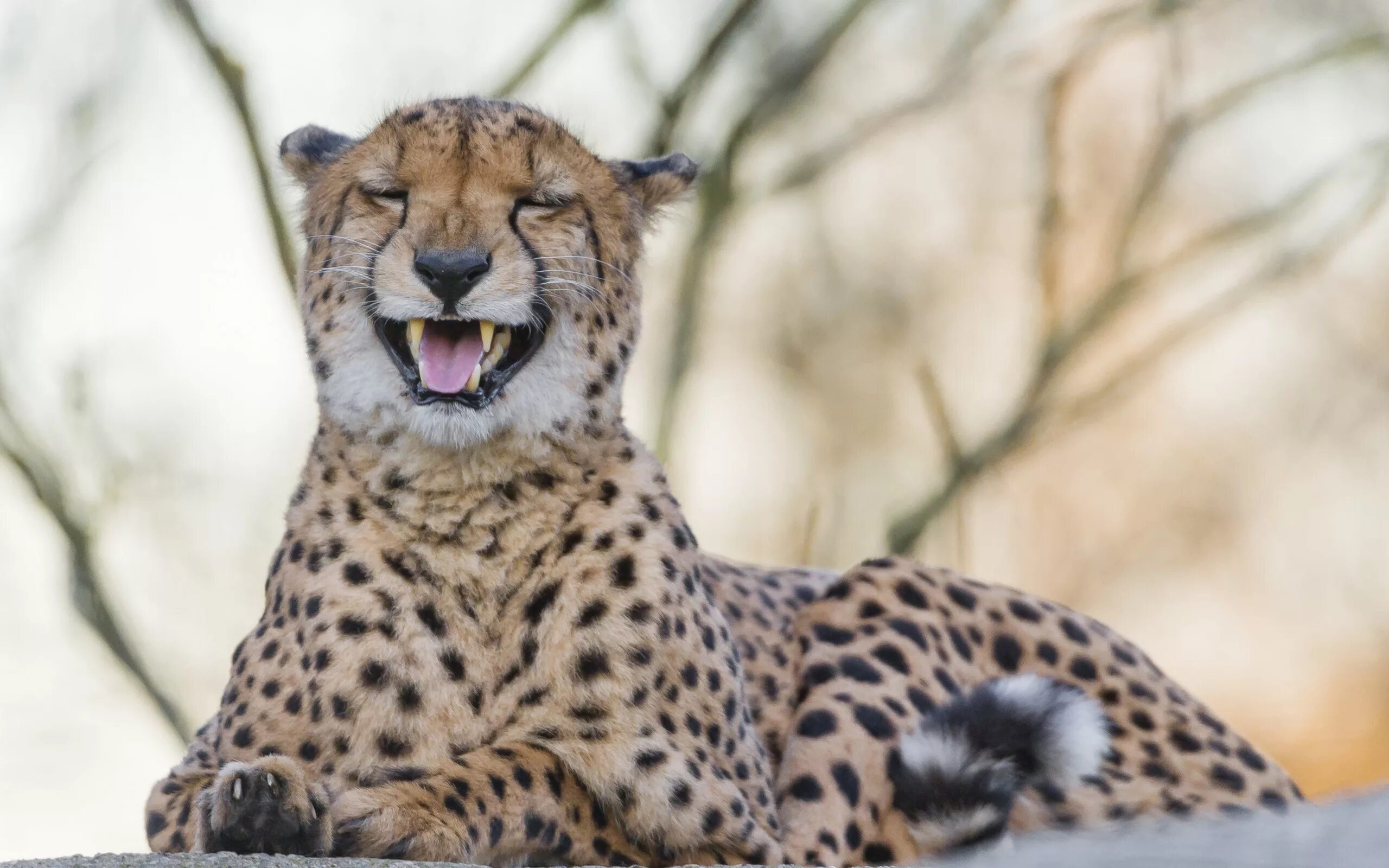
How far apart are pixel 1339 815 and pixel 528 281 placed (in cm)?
130

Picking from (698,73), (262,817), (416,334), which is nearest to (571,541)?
(416,334)

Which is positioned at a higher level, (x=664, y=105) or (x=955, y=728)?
(x=664, y=105)

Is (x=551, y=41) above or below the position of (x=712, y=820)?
above

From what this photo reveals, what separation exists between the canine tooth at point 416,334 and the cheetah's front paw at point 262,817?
1.86 ft

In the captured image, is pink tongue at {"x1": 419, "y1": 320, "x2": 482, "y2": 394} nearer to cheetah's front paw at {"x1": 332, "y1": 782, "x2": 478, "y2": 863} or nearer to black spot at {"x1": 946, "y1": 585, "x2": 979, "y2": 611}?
cheetah's front paw at {"x1": 332, "y1": 782, "x2": 478, "y2": 863}

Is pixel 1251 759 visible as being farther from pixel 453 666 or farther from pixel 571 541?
pixel 453 666

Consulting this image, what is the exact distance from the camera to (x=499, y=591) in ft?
7.86

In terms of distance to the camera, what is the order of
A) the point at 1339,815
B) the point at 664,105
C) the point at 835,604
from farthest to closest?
the point at 664,105, the point at 835,604, the point at 1339,815

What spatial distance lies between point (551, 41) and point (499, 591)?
3542mm

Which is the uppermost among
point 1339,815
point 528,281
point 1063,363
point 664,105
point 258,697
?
point 664,105

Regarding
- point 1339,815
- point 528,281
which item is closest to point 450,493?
point 528,281

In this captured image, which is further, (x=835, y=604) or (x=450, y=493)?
(x=835, y=604)

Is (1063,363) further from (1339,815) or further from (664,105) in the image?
(1339,815)

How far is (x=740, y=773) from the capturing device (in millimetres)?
2512
